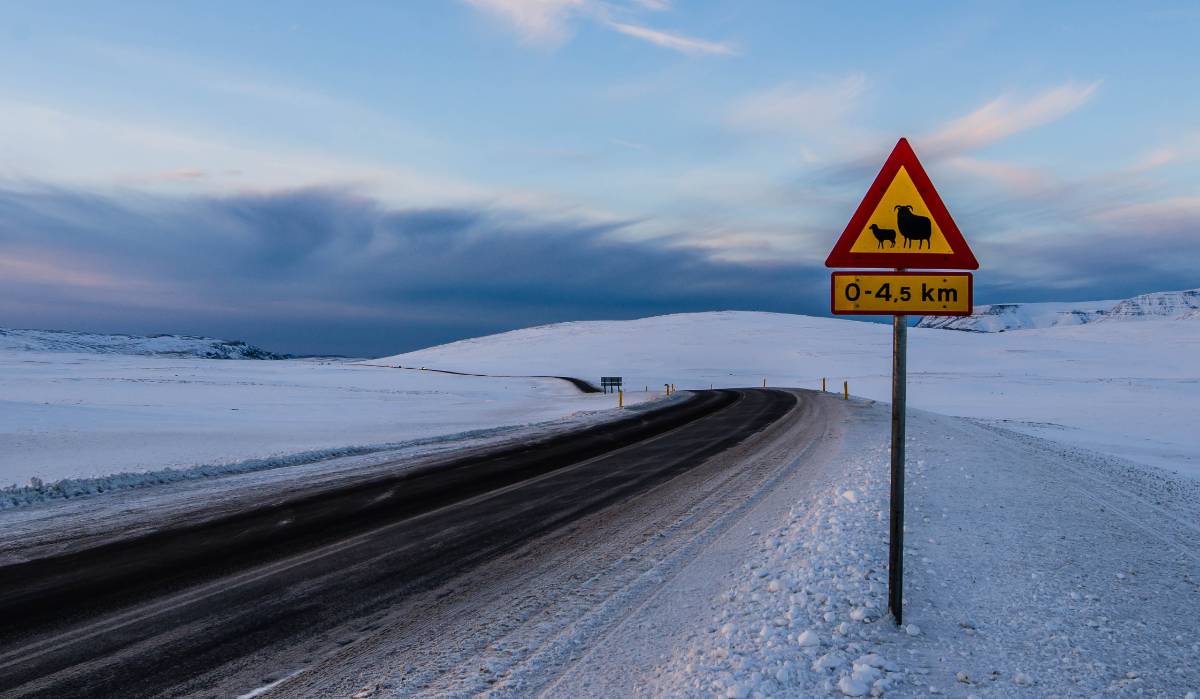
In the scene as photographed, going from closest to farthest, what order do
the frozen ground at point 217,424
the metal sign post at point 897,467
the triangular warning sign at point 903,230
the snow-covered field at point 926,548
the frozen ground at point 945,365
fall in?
the snow-covered field at point 926,548, the metal sign post at point 897,467, the triangular warning sign at point 903,230, the frozen ground at point 217,424, the frozen ground at point 945,365

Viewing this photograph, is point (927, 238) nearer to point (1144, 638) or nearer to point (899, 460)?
point (899, 460)

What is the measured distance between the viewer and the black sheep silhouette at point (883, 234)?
4395 mm

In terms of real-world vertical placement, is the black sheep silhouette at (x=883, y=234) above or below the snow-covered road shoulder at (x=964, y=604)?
above

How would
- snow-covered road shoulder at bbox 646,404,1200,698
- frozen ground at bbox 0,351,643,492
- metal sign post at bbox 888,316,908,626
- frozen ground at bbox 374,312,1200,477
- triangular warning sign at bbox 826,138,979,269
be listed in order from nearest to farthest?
snow-covered road shoulder at bbox 646,404,1200,698 < metal sign post at bbox 888,316,908,626 < triangular warning sign at bbox 826,138,979,269 < frozen ground at bbox 0,351,643,492 < frozen ground at bbox 374,312,1200,477

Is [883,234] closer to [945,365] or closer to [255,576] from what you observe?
[255,576]

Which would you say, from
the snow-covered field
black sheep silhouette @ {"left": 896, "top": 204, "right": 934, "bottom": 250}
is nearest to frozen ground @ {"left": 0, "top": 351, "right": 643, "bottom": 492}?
the snow-covered field

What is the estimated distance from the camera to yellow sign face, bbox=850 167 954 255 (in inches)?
172

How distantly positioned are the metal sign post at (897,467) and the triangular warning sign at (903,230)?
1.43 ft

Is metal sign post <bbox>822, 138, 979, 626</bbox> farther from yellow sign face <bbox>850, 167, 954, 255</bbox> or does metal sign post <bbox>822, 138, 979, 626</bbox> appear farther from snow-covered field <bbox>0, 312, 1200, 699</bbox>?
snow-covered field <bbox>0, 312, 1200, 699</bbox>

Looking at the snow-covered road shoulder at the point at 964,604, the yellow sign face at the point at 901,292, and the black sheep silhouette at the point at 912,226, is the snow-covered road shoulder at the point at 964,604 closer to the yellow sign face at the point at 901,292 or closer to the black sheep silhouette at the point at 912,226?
the yellow sign face at the point at 901,292

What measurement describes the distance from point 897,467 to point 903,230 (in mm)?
1633

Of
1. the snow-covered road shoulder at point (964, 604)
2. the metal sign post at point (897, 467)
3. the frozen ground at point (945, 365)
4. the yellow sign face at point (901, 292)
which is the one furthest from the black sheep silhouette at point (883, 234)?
the frozen ground at point (945, 365)

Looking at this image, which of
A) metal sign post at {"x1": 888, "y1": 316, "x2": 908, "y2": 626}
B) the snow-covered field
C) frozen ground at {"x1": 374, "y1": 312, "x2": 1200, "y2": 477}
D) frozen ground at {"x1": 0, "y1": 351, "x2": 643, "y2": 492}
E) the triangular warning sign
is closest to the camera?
the snow-covered field

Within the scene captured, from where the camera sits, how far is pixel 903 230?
442 cm
